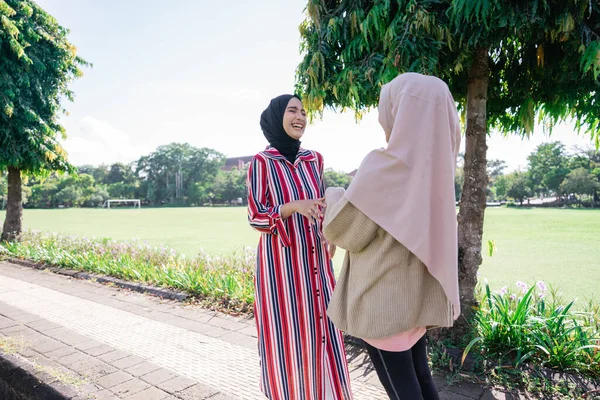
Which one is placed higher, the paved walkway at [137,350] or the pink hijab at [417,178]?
the pink hijab at [417,178]

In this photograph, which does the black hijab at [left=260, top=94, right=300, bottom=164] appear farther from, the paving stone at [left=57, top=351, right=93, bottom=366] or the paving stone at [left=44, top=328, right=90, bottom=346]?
the paving stone at [left=44, top=328, right=90, bottom=346]

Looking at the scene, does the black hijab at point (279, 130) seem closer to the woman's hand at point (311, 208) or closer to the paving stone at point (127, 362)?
the woman's hand at point (311, 208)

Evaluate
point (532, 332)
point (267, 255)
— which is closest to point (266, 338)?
point (267, 255)

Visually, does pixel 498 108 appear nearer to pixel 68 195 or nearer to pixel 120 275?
pixel 120 275

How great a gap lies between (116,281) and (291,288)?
4.85 meters

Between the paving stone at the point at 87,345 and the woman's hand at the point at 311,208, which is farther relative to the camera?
the paving stone at the point at 87,345

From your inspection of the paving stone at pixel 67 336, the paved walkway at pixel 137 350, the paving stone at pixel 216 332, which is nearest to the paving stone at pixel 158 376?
the paved walkway at pixel 137 350

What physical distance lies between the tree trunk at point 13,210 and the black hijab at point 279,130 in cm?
1015

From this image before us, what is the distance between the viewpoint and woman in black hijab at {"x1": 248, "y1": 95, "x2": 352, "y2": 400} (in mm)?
2174

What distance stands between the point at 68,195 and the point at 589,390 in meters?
62.7

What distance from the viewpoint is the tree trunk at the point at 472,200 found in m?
3.14

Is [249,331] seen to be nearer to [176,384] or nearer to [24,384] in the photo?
[176,384]

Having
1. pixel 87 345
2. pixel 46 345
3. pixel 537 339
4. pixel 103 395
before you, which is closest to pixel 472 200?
pixel 537 339

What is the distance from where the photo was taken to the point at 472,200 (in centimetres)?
322
